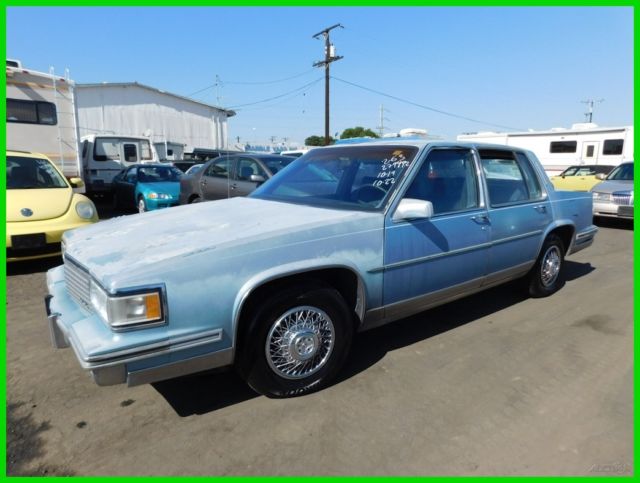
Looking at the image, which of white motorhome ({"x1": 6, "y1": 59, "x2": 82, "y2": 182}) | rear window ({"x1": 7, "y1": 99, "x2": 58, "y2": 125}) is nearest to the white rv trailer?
white motorhome ({"x1": 6, "y1": 59, "x2": 82, "y2": 182})

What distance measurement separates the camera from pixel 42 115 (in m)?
9.36

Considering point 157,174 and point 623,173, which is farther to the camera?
point 157,174

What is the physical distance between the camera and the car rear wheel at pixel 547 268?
15.5ft

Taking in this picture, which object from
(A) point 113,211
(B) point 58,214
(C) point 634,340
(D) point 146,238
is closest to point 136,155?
(A) point 113,211

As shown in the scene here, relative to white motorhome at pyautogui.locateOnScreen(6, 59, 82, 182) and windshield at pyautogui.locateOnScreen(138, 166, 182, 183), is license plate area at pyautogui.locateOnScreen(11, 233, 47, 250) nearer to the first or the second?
white motorhome at pyautogui.locateOnScreen(6, 59, 82, 182)

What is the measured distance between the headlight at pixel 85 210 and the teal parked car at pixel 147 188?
11.9 ft

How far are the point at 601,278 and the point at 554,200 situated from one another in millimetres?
1834

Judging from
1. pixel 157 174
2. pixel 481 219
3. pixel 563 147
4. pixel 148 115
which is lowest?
pixel 481 219

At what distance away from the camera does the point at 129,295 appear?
2.19m

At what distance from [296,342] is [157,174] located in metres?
10.0

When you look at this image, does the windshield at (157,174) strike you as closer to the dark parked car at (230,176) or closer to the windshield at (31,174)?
the dark parked car at (230,176)

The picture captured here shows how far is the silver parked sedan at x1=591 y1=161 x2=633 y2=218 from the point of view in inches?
388

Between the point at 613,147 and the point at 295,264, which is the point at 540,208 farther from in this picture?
the point at 613,147

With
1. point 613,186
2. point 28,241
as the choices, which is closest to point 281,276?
point 28,241
